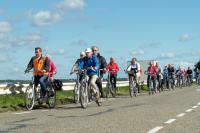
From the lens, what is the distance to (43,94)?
19.3 m

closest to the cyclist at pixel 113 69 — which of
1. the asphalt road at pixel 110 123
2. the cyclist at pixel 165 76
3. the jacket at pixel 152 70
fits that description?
the jacket at pixel 152 70

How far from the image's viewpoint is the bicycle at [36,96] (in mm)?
18703

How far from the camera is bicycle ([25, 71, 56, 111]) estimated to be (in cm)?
1870

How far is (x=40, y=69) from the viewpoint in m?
19.2

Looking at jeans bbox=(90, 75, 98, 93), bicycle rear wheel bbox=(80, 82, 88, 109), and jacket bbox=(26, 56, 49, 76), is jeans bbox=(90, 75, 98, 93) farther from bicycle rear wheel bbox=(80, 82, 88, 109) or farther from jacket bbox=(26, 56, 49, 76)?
jacket bbox=(26, 56, 49, 76)

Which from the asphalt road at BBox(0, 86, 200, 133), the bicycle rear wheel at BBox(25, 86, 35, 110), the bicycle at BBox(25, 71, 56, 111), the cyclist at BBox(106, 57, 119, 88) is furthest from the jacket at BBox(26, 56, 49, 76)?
the cyclist at BBox(106, 57, 119, 88)

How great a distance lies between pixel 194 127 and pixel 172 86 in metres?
31.4

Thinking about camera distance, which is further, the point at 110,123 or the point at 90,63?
the point at 90,63

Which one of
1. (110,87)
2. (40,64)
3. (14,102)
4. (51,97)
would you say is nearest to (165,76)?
(110,87)

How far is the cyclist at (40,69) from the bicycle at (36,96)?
0.16 metres

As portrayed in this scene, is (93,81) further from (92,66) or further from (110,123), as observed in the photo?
(110,123)

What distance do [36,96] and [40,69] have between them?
892 mm

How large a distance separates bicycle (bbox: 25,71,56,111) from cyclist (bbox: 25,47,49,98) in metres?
0.16

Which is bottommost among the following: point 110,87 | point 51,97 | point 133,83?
point 51,97
